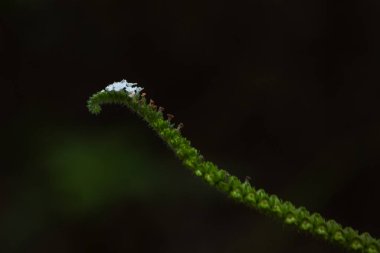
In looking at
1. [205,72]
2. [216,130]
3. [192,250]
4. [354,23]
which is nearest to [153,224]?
[192,250]

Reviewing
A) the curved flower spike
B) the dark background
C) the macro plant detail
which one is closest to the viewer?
the macro plant detail

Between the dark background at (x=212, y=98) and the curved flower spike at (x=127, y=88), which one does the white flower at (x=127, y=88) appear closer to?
the curved flower spike at (x=127, y=88)

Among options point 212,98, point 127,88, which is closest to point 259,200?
point 127,88

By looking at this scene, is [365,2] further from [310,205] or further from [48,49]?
[48,49]

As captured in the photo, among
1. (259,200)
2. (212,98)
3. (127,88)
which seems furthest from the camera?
(212,98)

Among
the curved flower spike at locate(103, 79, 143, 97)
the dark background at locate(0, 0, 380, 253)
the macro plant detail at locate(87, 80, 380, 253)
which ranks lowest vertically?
the macro plant detail at locate(87, 80, 380, 253)

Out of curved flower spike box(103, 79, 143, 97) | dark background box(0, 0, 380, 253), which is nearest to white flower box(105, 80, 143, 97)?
curved flower spike box(103, 79, 143, 97)

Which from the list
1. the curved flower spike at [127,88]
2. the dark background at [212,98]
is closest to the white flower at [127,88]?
the curved flower spike at [127,88]

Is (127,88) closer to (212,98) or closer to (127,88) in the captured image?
(127,88)

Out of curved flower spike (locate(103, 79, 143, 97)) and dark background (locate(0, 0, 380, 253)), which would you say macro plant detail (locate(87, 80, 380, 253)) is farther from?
dark background (locate(0, 0, 380, 253))
